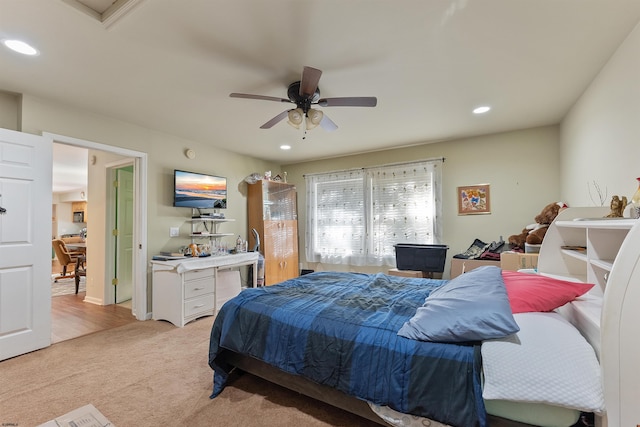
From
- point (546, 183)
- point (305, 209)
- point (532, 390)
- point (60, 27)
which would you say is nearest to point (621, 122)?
point (546, 183)

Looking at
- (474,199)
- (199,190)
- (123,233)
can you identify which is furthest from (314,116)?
(123,233)

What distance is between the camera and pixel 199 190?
4105 mm

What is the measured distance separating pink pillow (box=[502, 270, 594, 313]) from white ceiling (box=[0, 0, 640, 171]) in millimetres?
1588

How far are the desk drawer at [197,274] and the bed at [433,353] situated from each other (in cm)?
158

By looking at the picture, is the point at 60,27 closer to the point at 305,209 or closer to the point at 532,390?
the point at 532,390

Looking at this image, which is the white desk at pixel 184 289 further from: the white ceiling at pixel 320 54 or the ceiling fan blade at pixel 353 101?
the ceiling fan blade at pixel 353 101

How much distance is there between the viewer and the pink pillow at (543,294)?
1.46 metres

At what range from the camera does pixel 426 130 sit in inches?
148

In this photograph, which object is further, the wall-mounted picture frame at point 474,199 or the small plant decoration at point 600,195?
the wall-mounted picture frame at point 474,199

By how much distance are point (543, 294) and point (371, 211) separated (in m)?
3.33

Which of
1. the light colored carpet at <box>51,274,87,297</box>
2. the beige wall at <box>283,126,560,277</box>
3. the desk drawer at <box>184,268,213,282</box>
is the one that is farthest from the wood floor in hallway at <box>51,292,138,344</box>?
the beige wall at <box>283,126,560,277</box>

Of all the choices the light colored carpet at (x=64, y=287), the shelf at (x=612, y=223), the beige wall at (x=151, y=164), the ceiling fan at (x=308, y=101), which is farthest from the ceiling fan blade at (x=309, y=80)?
the light colored carpet at (x=64, y=287)

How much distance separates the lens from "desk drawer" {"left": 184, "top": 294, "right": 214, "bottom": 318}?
333 cm

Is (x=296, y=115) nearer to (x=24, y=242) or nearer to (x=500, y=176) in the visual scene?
(x=24, y=242)
